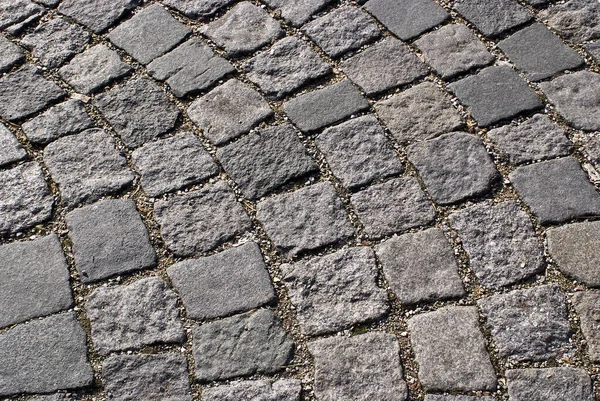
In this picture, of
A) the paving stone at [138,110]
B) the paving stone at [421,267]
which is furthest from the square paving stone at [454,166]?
the paving stone at [138,110]

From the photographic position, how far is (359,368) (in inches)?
106

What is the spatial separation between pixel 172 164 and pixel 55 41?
1179 mm

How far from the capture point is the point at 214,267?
2.99 m

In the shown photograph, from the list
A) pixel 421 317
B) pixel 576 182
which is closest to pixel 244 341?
pixel 421 317

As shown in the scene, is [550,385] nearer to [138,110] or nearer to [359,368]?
[359,368]

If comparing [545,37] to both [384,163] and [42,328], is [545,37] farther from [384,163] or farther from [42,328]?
[42,328]

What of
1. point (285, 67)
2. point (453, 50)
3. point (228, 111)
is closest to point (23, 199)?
point (228, 111)

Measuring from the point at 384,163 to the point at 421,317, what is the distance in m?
0.78

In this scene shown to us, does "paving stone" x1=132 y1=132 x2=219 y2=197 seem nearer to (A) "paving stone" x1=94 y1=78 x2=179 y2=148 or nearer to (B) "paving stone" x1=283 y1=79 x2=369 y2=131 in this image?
(A) "paving stone" x1=94 y1=78 x2=179 y2=148

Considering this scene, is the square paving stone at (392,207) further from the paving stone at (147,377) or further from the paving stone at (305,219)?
the paving stone at (147,377)

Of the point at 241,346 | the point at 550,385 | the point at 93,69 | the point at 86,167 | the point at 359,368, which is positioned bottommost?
the point at 550,385

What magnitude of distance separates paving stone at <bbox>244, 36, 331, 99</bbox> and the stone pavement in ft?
0.04

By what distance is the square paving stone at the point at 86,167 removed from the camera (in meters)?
3.30

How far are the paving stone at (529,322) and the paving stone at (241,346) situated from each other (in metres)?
0.76
